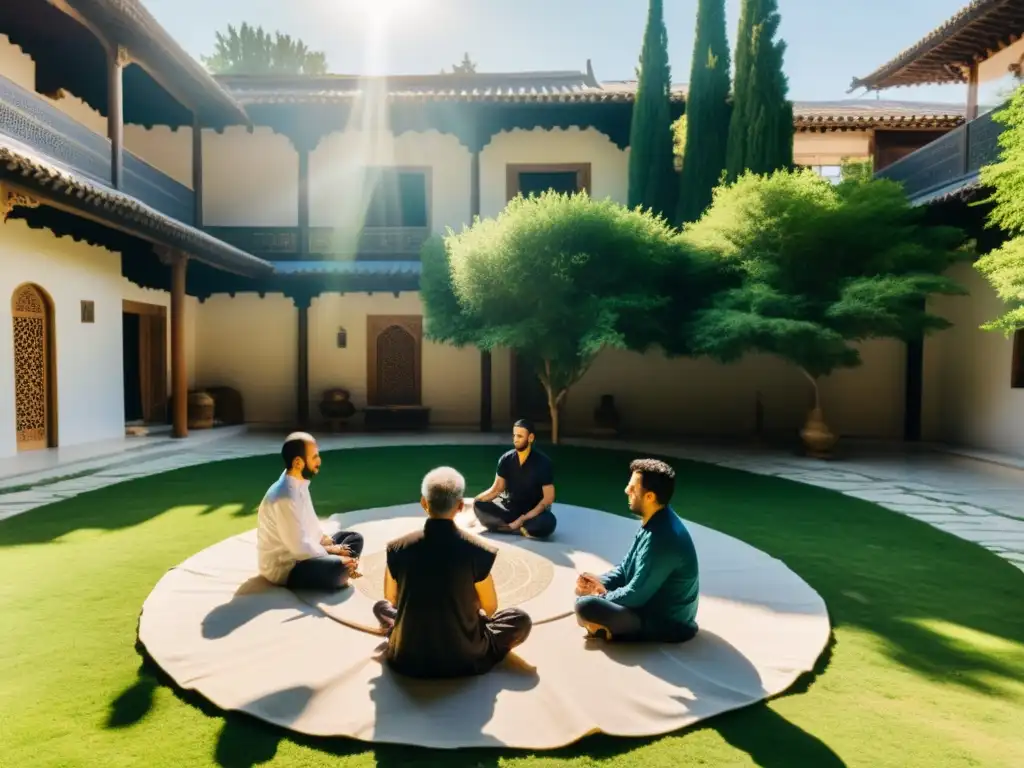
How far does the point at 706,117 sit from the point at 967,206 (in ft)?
16.5

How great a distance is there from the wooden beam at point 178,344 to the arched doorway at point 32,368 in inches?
72.1

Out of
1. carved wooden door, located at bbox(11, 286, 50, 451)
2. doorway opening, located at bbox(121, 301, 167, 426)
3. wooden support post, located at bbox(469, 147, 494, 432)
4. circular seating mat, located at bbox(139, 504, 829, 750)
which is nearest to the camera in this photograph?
circular seating mat, located at bbox(139, 504, 829, 750)

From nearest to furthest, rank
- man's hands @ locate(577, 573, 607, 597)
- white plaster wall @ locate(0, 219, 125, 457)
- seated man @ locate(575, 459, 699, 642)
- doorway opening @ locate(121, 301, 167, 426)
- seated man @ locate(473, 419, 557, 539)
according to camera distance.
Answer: seated man @ locate(575, 459, 699, 642), man's hands @ locate(577, 573, 607, 597), seated man @ locate(473, 419, 557, 539), white plaster wall @ locate(0, 219, 125, 457), doorway opening @ locate(121, 301, 167, 426)

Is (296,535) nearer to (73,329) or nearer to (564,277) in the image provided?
(564,277)

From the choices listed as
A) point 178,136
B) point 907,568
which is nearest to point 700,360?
point 907,568

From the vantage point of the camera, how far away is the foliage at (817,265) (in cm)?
923

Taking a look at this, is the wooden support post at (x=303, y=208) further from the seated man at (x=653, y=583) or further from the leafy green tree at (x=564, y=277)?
the seated man at (x=653, y=583)

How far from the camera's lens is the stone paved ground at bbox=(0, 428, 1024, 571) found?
6.41 metres

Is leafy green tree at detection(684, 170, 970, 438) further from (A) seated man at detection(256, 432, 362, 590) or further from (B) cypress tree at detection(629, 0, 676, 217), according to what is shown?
(A) seated man at detection(256, 432, 362, 590)

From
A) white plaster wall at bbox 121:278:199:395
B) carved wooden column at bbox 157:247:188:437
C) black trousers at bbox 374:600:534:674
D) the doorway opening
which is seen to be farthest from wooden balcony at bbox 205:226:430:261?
black trousers at bbox 374:600:534:674

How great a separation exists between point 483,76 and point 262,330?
9328mm

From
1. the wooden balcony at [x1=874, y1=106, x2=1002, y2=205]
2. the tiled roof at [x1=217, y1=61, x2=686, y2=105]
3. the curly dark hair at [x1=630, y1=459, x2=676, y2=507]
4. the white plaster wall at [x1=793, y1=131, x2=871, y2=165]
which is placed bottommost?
the curly dark hair at [x1=630, y1=459, x2=676, y2=507]

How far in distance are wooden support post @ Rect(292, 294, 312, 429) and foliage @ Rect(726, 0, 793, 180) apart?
9445 mm

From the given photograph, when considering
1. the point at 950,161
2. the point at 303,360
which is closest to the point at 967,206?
the point at 950,161
